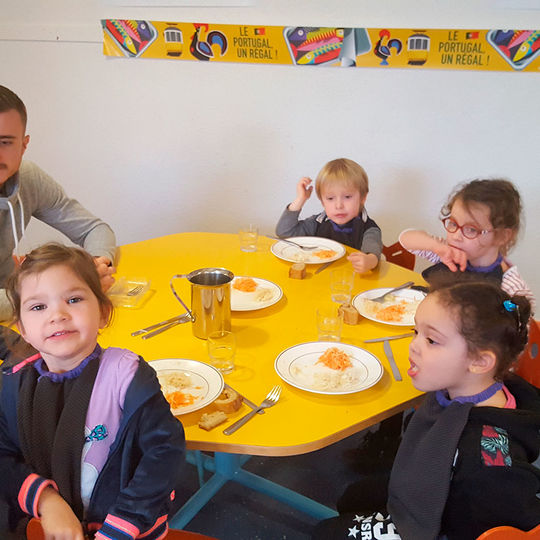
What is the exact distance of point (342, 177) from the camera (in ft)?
8.30

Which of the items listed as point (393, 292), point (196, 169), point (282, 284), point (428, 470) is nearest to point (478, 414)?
point (428, 470)

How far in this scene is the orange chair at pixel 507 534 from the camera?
986 mm

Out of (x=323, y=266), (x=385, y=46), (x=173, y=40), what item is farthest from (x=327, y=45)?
(x=323, y=266)

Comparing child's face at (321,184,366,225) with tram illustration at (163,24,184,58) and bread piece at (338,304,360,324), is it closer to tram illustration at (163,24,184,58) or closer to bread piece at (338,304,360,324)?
bread piece at (338,304,360,324)

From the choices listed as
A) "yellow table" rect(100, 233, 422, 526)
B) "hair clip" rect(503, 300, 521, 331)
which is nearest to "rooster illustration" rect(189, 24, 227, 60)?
"yellow table" rect(100, 233, 422, 526)

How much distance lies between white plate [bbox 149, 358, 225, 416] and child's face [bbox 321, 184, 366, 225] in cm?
133

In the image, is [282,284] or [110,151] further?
[110,151]

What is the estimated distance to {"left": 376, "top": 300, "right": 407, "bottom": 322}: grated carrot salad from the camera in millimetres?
1787

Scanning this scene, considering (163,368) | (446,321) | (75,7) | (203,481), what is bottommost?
(203,481)

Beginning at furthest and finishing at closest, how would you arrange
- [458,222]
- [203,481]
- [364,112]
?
1. [364,112]
2. [203,481]
3. [458,222]

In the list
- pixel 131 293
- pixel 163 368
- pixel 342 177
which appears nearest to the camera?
pixel 163 368

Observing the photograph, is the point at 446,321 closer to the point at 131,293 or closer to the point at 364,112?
the point at 131,293

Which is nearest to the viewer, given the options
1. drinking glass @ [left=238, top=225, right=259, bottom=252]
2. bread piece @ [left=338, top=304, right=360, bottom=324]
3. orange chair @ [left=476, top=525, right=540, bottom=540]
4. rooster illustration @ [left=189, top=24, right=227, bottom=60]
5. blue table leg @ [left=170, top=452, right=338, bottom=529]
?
orange chair @ [left=476, top=525, right=540, bottom=540]

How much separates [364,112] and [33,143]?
231 centimetres
